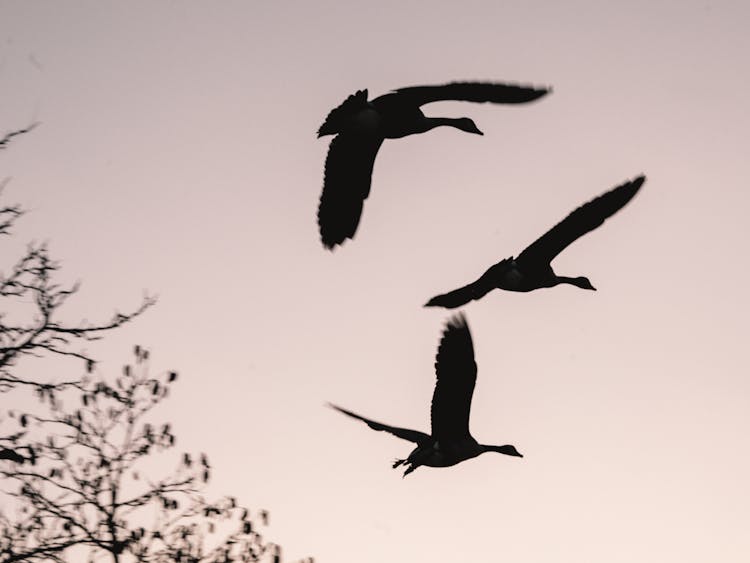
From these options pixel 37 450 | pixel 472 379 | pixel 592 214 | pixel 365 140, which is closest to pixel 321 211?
pixel 365 140

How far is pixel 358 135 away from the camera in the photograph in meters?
11.8

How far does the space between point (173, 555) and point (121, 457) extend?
1382 millimetres

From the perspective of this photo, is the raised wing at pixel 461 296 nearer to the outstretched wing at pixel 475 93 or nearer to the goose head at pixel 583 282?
the goose head at pixel 583 282

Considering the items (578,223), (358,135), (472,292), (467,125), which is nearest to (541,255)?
(578,223)

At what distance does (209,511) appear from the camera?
54.4 ft

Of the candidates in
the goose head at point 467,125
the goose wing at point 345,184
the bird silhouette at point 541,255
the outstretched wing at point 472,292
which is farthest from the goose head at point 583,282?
the goose wing at point 345,184

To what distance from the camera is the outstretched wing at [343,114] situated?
38.3 ft

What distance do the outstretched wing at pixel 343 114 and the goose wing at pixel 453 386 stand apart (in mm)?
2890

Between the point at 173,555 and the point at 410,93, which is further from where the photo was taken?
the point at 173,555

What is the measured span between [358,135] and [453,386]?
295cm

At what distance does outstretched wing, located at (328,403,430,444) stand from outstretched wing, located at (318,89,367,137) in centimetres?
262

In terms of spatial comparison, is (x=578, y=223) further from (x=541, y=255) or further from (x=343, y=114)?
(x=343, y=114)

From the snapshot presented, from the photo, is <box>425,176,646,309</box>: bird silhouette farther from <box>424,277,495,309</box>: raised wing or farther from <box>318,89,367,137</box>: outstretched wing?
<box>318,89,367,137</box>: outstretched wing

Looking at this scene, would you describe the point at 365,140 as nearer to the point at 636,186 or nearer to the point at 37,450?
the point at 636,186
